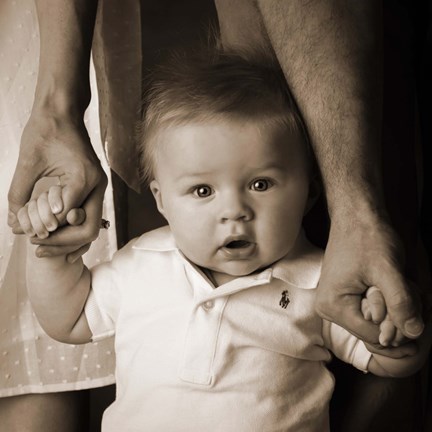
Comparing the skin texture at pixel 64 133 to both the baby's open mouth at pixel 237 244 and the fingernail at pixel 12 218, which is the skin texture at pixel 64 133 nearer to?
the fingernail at pixel 12 218

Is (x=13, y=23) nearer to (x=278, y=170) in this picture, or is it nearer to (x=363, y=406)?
(x=278, y=170)

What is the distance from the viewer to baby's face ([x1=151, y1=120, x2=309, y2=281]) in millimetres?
967

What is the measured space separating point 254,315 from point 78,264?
242mm

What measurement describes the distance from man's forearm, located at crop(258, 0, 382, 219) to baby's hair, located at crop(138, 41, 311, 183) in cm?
2

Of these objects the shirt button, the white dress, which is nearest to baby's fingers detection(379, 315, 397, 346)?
the shirt button

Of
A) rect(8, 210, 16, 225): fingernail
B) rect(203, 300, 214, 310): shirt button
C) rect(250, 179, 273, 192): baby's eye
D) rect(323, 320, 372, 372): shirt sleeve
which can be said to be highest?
rect(250, 179, 273, 192): baby's eye

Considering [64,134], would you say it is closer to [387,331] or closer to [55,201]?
[55,201]

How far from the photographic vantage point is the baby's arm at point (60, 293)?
104 centimetres

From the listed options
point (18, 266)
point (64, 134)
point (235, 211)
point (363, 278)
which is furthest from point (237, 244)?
point (18, 266)

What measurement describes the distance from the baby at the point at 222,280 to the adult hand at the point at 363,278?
0.09 metres

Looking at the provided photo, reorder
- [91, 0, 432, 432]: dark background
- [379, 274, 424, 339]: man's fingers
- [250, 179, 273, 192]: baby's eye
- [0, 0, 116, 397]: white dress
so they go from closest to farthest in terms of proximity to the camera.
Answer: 1. [379, 274, 424, 339]: man's fingers
2. [250, 179, 273, 192]: baby's eye
3. [91, 0, 432, 432]: dark background
4. [0, 0, 116, 397]: white dress

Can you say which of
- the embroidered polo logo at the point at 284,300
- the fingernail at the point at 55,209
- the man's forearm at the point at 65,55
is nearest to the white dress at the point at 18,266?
the man's forearm at the point at 65,55

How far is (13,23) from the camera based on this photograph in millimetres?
1333

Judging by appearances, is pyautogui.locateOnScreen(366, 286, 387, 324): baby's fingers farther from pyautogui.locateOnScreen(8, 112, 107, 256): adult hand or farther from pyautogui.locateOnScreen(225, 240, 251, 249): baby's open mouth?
pyautogui.locateOnScreen(8, 112, 107, 256): adult hand
